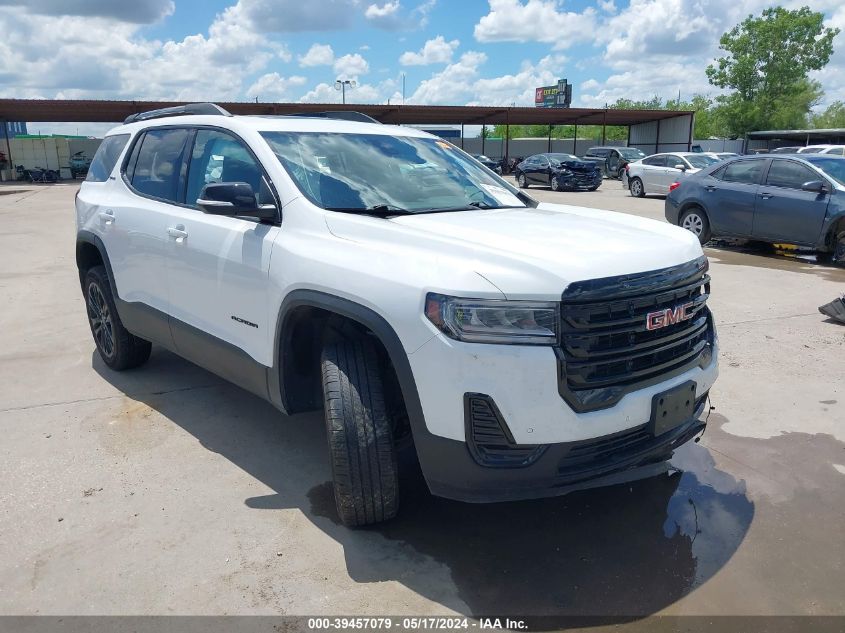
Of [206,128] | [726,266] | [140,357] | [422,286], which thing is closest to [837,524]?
→ [422,286]

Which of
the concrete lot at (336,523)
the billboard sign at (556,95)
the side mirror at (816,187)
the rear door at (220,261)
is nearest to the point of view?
the concrete lot at (336,523)

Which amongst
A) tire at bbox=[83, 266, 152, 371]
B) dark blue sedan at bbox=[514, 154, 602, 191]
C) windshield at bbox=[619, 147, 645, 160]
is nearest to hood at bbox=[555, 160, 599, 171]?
dark blue sedan at bbox=[514, 154, 602, 191]

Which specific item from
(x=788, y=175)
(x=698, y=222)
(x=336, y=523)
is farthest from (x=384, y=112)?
(x=336, y=523)

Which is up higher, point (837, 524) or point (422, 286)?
point (422, 286)

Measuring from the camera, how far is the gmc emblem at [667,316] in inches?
110

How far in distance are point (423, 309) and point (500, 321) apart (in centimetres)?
30

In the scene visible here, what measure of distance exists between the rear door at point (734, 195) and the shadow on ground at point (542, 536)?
25.7 feet

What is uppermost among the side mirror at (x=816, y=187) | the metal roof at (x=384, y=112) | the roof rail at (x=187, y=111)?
the metal roof at (x=384, y=112)

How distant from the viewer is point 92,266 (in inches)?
210

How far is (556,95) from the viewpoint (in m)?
75.5

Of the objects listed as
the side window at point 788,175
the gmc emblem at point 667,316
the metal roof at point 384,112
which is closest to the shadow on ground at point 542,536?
the gmc emblem at point 667,316

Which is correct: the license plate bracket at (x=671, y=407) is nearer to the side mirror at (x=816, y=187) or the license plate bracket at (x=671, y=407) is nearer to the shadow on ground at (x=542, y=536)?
the shadow on ground at (x=542, y=536)

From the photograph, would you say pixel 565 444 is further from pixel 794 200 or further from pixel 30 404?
pixel 794 200

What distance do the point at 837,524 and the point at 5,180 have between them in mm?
46895
